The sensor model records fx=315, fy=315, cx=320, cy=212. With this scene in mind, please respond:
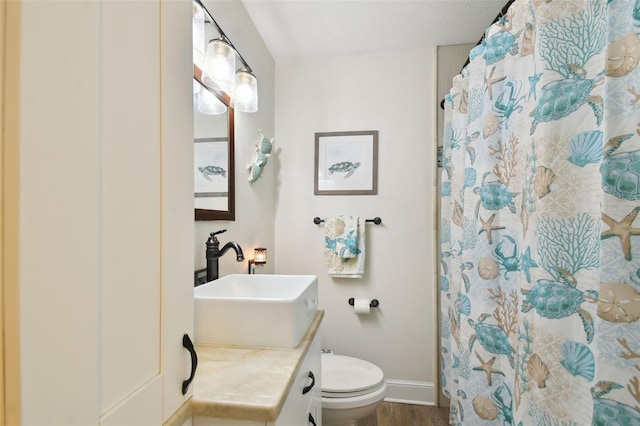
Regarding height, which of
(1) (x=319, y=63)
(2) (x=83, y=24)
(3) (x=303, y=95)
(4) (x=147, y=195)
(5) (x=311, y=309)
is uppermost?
(1) (x=319, y=63)

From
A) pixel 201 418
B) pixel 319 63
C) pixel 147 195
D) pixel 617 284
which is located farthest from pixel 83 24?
pixel 319 63

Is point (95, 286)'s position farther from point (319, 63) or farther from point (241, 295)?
point (319, 63)

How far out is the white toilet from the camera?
1491 mm

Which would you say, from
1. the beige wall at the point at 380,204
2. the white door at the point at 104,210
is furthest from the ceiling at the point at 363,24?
the white door at the point at 104,210

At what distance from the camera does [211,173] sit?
1.33m

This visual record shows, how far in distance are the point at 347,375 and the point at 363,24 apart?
201 centimetres

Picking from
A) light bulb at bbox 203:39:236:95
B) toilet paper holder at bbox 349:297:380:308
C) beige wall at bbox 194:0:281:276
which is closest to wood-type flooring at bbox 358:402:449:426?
toilet paper holder at bbox 349:297:380:308

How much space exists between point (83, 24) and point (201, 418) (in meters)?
0.68

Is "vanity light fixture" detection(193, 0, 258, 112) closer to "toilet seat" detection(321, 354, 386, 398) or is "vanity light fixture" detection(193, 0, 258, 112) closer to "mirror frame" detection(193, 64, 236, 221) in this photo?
"mirror frame" detection(193, 64, 236, 221)

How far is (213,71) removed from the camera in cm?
121

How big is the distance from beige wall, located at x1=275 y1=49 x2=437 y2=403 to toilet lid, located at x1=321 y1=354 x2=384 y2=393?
0.41 metres

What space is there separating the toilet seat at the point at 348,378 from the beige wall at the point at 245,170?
2.32ft

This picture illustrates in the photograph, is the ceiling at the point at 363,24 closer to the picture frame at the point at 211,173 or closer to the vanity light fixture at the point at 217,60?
the vanity light fixture at the point at 217,60

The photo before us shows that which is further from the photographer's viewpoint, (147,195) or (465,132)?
(465,132)
